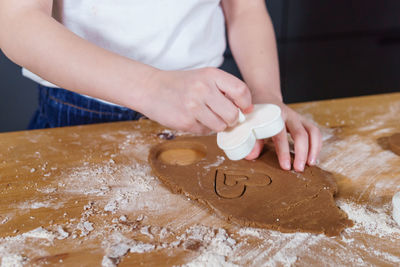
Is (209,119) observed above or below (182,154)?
above

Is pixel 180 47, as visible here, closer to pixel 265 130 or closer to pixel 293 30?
pixel 265 130

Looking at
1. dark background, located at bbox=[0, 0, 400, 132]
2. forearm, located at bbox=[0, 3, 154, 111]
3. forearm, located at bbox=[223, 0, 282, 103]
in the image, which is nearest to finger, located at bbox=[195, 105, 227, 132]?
forearm, located at bbox=[0, 3, 154, 111]

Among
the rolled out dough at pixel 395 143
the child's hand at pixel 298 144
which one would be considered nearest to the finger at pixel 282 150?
the child's hand at pixel 298 144

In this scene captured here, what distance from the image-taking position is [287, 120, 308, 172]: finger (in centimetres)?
77

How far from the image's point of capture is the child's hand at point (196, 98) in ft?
2.20

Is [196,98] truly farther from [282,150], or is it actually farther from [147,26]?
[147,26]

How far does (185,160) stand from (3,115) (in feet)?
3.56

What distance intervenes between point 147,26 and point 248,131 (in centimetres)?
40

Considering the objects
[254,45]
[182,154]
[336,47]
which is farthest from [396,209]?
[336,47]

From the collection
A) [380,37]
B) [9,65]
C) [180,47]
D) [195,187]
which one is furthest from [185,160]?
[380,37]

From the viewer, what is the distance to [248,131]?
699 millimetres

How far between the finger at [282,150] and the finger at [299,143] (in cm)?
2

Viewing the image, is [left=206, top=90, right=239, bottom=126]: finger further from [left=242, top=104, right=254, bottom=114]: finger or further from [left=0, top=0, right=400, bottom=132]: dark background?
[left=0, top=0, right=400, bottom=132]: dark background

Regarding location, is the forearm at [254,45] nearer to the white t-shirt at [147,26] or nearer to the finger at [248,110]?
the white t-shirt at [147,26]
